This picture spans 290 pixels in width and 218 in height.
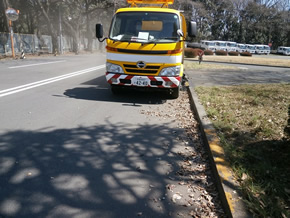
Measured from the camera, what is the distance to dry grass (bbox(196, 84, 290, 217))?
8.66 ft

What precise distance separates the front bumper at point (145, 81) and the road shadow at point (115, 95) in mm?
555

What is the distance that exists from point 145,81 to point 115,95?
1.44 metres

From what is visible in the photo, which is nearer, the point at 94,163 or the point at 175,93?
the point at 94,163

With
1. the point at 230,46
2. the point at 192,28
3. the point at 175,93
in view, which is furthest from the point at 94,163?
the point at 230,46

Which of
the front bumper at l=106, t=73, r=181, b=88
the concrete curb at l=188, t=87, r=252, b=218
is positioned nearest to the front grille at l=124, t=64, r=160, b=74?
the front bumper at l=106, t=73, r=181, b=88

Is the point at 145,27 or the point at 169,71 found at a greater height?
the point at 145,27

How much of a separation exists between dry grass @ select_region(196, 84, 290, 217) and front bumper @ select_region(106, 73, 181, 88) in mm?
1025

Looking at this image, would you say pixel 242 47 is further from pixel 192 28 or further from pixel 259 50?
pixel 192 28

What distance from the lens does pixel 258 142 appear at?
408cm

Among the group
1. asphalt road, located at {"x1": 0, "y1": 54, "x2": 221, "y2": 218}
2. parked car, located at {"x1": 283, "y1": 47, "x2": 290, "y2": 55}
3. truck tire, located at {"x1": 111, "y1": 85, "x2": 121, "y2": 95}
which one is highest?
parked car, located at {"x1": 283, "y1": 47, "x2": 290, "y2": 55}

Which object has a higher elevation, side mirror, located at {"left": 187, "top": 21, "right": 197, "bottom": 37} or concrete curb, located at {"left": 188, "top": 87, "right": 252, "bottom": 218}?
side mirror, located at {"left": 187, "top": 21, "right": 197, "bottom": 37}

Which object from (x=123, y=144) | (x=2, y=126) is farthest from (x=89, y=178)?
(x=2, y=126)

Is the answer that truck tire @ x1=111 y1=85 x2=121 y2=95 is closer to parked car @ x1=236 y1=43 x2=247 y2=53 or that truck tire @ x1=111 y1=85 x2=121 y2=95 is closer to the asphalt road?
the asphalt road

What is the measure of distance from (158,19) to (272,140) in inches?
180
